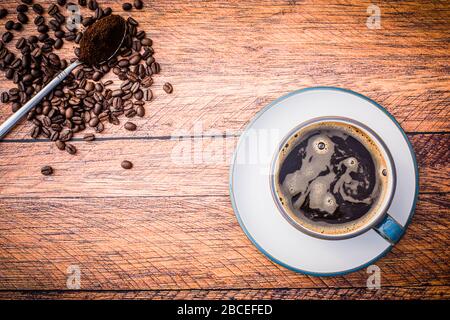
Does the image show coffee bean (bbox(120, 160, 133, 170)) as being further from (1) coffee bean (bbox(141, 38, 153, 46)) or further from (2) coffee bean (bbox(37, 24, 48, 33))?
(2) coffee bean (bbox(37, 24, 48, 33))

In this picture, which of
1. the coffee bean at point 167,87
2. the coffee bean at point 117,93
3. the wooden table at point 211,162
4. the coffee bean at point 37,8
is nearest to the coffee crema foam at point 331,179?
the wooden table at point 211,162

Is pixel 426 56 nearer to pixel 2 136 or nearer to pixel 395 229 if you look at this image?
pixel 395 229

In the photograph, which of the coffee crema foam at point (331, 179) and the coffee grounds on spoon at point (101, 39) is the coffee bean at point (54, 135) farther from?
the coffee crema foam at point (331, 179)

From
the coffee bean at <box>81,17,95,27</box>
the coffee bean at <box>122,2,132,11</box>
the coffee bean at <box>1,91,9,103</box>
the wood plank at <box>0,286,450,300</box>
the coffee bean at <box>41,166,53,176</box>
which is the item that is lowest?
the wood plank at <box>0,286,450,300</box>

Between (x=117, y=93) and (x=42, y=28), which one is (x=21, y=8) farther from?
Answer: (x=117, y=93)

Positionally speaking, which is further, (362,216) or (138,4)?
(138,4)

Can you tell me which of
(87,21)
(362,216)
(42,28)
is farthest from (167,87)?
(362,216)

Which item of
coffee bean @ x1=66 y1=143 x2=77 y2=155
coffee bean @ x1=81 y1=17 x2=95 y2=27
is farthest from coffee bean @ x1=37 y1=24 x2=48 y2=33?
coffee bean @ x1=66 y1=143 x2=77 y2=155
